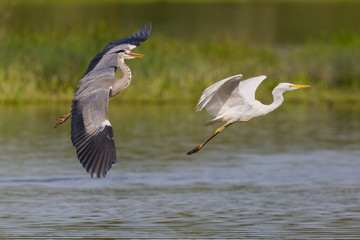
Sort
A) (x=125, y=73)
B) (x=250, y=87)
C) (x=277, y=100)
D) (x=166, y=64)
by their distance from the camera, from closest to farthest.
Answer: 1. (x=125, y=73)
2. (x=277, y=100)
3. (x=250, y=87)
4. (x=166, y=64)

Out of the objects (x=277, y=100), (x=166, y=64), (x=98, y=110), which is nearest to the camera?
(x=98, y=110)

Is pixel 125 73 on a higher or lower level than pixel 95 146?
higher

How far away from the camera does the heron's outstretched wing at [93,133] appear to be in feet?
33.3

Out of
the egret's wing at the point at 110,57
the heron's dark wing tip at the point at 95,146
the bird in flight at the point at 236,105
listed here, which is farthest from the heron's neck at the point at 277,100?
the heron's dark wing tip at the point at 95,146

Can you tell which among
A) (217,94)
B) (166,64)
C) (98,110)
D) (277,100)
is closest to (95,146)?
(98,110)

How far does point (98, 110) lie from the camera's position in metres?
10.8

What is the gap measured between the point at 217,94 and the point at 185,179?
4.00 metres

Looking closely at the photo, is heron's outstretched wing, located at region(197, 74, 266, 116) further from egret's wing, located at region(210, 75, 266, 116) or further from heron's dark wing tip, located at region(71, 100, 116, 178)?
heron's dark wing tip, located at region(71, 100, 116, 178)

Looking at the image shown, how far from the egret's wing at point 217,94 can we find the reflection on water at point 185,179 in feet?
4.63

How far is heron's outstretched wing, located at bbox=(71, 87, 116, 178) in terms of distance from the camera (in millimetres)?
10141

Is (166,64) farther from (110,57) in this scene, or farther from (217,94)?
(110,57)

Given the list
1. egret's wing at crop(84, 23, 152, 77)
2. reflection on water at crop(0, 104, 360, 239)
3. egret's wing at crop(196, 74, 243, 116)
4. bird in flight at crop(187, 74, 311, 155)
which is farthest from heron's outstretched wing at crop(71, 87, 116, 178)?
bird in flight at crop(187, 74, 311, 155)

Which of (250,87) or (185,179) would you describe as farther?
(185,179)

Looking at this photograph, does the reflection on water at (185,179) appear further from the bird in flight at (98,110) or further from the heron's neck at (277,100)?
the bird in flight at (98,110)
